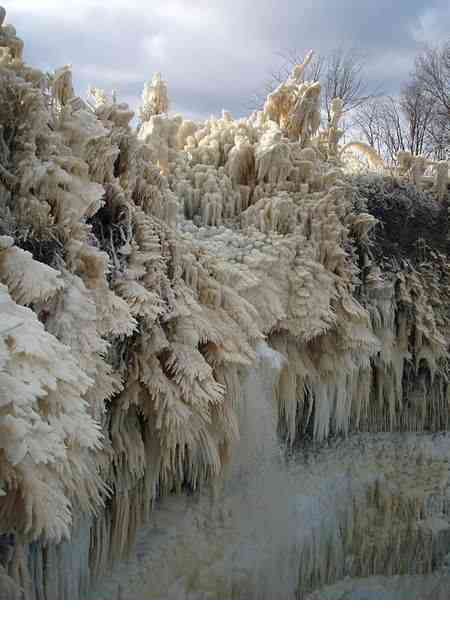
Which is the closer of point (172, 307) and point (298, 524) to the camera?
point (172, 307)

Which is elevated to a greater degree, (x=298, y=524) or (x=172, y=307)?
(x=172, y=307)

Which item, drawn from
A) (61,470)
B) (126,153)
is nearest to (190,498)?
(61,470)

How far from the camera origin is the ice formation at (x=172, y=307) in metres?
1.50

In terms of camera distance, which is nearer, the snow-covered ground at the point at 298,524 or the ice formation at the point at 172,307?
the ice formation at the point at 172,307

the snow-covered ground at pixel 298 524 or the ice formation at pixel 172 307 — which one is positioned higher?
the ice formation at pixel 172 307

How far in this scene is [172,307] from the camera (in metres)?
2.12

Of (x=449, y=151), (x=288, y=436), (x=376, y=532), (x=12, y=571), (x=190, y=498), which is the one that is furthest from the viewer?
(x=449, y=151)

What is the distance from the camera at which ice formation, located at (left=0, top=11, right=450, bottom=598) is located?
1504mm

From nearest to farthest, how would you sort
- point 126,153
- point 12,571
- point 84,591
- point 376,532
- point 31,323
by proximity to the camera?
point 31,323 → point 12,571 → point 84,591 → point 126,153 → point 376,532

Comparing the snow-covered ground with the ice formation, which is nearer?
the ice formation

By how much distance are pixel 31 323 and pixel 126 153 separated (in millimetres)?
1088

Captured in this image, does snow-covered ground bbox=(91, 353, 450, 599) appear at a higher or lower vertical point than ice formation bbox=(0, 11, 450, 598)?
lower
